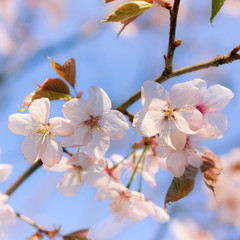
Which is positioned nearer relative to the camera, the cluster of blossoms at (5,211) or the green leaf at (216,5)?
the green leaf at (216,5)

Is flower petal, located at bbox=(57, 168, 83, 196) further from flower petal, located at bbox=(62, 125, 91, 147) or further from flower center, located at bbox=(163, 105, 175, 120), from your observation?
flower center, located at bbox=(163, 105, 175, 120)

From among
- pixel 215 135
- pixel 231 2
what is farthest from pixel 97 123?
pixel 231 2

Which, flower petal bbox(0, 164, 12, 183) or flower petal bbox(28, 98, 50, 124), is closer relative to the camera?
flower petal bbox(28, 98, 50, 124)

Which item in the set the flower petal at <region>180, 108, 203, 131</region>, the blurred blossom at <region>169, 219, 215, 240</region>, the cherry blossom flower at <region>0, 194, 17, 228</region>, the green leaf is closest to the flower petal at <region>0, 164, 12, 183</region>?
the cherry blossom flower at <region>0, 194, 17, 228</region>

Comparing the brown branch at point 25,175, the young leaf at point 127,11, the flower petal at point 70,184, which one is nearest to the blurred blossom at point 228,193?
the flower petal at point 70,184

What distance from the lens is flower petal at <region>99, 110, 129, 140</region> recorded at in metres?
0.80

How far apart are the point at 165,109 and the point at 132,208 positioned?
44 cm

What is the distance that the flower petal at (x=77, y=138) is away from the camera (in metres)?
0.78

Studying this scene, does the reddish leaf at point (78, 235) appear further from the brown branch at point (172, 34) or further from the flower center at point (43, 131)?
the brown branch at point (172, 34)

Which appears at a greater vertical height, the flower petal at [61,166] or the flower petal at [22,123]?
the flower petal at [22,123]

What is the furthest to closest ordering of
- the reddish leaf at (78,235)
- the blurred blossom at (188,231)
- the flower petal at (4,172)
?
the blurred blossom at (188,231), the flower petal at (4,172), the reddish leaf at (78,235)

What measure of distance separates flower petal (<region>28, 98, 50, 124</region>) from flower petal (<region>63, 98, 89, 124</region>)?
0.17ft

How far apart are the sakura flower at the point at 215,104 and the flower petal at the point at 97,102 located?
0.29 meters

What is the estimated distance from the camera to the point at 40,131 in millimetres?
842
